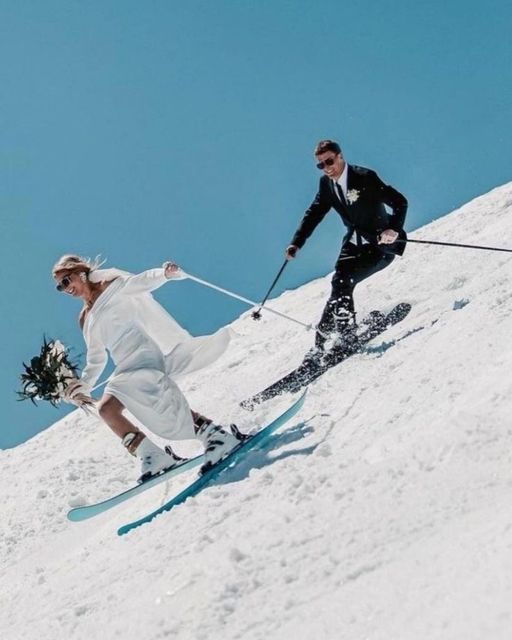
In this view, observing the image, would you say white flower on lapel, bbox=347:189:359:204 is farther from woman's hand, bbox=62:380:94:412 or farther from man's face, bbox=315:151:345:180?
woman's hand, bbox=62:380:94:412

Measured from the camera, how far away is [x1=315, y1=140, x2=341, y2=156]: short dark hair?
8031 millimetres

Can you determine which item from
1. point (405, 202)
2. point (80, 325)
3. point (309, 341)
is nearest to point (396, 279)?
point (309, 341)

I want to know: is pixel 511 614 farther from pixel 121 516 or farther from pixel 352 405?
pixel 121 516

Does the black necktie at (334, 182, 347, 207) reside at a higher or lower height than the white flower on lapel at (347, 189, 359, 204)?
higher

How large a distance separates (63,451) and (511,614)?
882 cm

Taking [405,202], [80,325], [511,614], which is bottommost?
[511,614]

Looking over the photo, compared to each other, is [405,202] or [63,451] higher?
[63,451]

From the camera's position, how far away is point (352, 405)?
611cm

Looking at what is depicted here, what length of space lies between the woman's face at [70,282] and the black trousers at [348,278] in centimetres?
273

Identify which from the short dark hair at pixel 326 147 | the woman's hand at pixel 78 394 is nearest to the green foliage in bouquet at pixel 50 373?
the woman's hand at pixel 78 394

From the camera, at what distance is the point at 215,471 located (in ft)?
19.0

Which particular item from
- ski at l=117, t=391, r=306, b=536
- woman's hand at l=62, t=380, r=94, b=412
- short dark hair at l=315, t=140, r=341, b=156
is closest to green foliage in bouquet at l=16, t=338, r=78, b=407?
woman's hand at l=62, t=380, r=94, b=412

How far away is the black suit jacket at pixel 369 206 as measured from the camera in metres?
8.16

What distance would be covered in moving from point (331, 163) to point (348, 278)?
1.19 m
